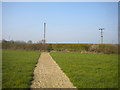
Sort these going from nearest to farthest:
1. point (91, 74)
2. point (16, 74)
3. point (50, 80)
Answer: point (50, 80) < point (16, 74) < point (91, 74)

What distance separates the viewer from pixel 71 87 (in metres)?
5.23

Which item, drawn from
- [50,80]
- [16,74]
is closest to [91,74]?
[50,80]

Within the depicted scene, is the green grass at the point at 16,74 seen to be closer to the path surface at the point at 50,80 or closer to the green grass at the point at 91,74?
the path surface at the point at 50,80

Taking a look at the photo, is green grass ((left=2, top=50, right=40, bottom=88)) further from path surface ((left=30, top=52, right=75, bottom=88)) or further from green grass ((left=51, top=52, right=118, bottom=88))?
green grass ((left=51, top=52, right=118, bottom=88))

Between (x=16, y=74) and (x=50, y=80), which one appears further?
(x=16, y=74)

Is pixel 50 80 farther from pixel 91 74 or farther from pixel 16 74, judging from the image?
pixel 91 74

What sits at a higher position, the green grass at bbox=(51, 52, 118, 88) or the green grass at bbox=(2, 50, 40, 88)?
the green grass at bbox=(2, 50, 40, 88)

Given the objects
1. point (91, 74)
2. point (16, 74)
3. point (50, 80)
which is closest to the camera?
point (50, 80)

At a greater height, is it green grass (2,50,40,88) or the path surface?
green grass (2,50,40,88)

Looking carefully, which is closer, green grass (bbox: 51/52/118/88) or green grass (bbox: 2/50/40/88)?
green grass (bbox: 2/50/40/88)

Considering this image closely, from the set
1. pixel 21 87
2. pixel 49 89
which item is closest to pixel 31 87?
pixel 21 87

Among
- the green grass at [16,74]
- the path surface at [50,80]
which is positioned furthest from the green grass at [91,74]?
the green grass at [16,74]

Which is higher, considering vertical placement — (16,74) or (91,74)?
(16,74)

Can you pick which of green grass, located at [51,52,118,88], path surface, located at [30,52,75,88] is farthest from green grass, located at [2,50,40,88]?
green grass, located at [51,52,118,88]
